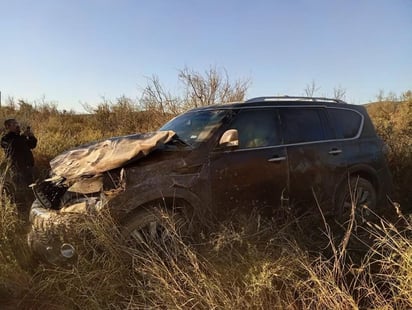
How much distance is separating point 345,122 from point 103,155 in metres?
3.57

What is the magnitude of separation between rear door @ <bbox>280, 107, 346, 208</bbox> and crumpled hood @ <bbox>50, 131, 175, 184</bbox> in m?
1.60

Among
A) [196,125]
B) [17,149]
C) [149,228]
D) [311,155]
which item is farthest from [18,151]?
[311,155]

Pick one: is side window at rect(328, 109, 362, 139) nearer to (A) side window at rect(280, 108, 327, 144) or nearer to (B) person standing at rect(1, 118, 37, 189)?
(A) side window at rect(280, 108, 327, 144)

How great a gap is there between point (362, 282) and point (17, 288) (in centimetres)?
290

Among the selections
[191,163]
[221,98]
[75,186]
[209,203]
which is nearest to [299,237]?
[209,203]

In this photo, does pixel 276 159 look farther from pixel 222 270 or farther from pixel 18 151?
pixel 18 151

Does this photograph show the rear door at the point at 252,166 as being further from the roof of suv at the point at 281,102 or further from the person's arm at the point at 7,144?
the person's arm at the point at 7,144

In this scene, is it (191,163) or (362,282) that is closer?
(362,282)

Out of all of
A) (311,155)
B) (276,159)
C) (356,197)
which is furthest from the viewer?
(356,197)

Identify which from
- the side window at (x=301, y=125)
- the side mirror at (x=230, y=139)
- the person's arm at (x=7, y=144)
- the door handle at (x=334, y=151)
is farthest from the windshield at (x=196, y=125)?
the person's arm at (x=7, y=144)

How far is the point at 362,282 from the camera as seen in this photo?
9.98 feet

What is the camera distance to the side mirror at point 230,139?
457 centimetres

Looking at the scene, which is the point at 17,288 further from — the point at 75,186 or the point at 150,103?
the point at 150,103

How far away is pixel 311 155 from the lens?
5.36 metres
